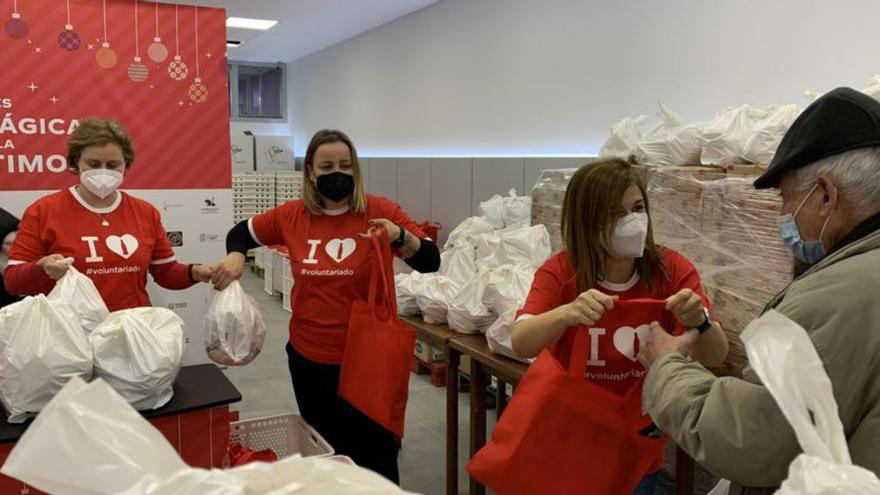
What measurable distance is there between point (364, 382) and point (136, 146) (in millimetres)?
1920

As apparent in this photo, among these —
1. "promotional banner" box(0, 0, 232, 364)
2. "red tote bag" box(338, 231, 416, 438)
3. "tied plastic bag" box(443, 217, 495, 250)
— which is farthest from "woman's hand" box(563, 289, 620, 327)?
"tied plastic bag" box(443, 217, 495, 250)

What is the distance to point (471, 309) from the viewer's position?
292cm

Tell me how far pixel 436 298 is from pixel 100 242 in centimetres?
150

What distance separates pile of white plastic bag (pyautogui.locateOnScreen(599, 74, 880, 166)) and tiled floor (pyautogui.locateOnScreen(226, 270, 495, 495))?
184 centimetres

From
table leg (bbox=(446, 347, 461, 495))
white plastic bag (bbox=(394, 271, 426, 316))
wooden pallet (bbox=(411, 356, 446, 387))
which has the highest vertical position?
white plastic bag (bbox=(394, 271, 426, 316))

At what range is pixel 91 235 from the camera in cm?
227

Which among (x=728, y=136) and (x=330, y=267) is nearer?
(x=330, y=267)

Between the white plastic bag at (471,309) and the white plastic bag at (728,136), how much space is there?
1.05 m

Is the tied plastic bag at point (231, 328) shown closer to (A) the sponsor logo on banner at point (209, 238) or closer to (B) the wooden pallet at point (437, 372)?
(A) the sponsor logo on banner at point (209, 238)

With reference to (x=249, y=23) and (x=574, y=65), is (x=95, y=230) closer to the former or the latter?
(x=574, y=65)

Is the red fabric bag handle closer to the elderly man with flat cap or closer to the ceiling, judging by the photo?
the elderly man with flat cap

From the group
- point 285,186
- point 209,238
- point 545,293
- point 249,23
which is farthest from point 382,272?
point 285,186

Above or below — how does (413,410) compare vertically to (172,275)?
below

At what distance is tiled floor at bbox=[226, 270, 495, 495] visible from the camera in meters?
3.44
